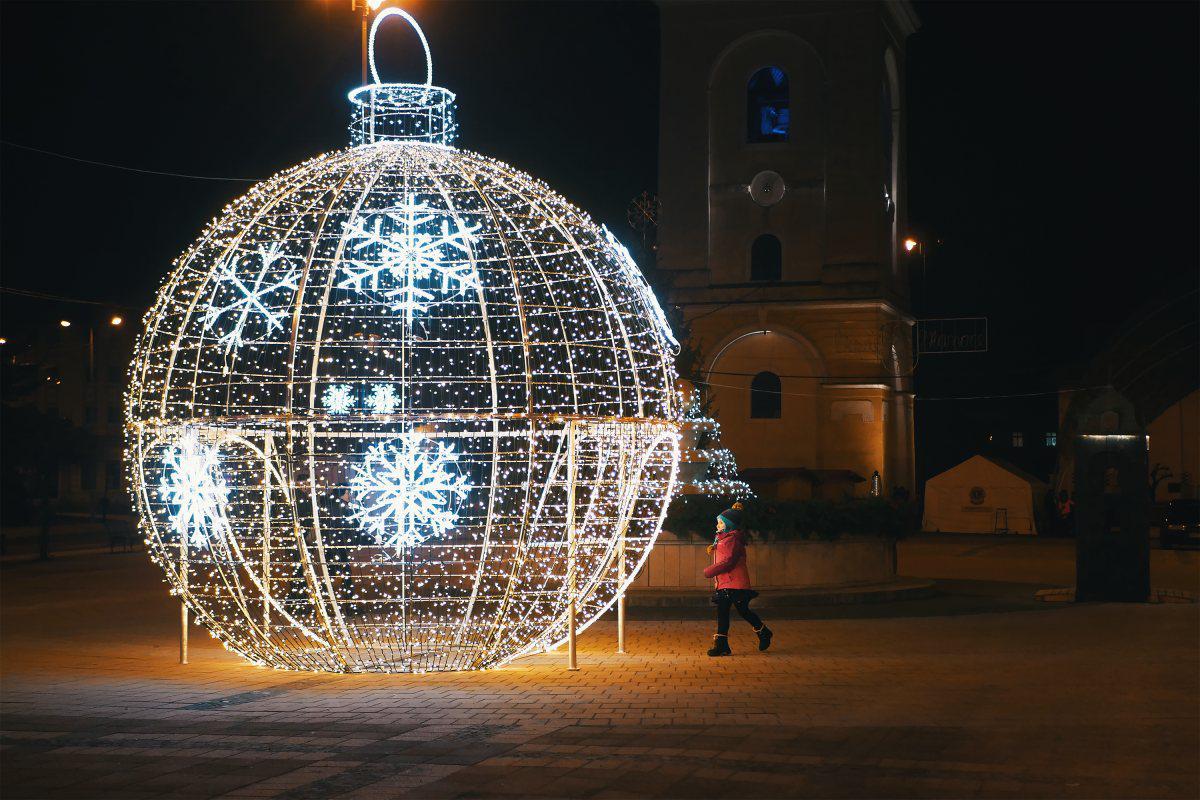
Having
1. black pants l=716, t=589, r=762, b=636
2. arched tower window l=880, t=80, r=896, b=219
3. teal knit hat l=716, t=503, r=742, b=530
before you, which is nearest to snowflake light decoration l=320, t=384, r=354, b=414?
teal knit hat l=716, t=503, r=742, b=530

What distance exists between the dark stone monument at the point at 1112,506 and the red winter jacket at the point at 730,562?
7145mm

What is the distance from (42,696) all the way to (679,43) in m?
40.0

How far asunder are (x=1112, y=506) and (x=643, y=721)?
456 inches

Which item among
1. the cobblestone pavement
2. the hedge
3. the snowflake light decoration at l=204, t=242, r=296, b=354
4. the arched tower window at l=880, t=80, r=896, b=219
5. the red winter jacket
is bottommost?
the cobblestone pavement

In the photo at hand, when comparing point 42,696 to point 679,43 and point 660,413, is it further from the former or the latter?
point 679,43

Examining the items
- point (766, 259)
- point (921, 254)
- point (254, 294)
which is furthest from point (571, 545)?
point (921, 254)

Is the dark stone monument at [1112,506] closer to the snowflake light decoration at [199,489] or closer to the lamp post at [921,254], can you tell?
the snowflake light decoration at [199,489]

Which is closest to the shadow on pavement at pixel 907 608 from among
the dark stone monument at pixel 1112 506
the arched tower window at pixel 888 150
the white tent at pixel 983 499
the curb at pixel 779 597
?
the curb at pixel 779 597

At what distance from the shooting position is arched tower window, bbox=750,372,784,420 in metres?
47.4

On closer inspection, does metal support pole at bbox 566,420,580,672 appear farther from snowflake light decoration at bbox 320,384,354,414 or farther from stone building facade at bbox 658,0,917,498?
stone building facade at bbox 658,0,917,498

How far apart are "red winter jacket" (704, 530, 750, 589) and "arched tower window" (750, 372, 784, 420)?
33.7m

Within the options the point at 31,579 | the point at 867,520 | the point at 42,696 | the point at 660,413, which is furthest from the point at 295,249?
the point at 31,579

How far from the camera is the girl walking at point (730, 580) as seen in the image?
13633mm

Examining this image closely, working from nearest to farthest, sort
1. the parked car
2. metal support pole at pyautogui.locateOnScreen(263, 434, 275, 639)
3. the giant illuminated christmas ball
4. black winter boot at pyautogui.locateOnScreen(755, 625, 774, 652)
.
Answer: the giant illuminated christmas ball
metal support pole at pyautogui.locateOnScreen(263, 434, 275, 639)
black winter boot at pyautogui.locateOnScreen(755, 625, 774, 652)
the parked car
